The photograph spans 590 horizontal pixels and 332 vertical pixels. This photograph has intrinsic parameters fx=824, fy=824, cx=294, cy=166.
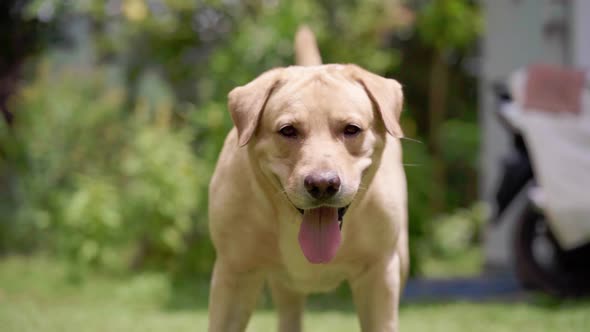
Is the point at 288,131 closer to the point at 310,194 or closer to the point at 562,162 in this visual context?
the point at 310,194

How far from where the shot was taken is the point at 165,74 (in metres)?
9.74

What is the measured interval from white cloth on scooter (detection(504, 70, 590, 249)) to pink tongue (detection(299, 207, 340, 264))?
2884mm

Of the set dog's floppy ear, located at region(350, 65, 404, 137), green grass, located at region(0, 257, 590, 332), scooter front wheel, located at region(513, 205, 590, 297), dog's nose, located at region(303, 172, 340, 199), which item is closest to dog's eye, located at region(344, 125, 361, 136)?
dog's floppy ear, located at region(350, 65, 404, 137)

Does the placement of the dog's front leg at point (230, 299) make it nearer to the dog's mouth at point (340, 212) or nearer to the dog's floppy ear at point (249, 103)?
the dog's mouth at point (340, 212)

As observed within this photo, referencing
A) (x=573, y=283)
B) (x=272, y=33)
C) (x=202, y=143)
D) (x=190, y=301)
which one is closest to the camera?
(x=573, y=283)

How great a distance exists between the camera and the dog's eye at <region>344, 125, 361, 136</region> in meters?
3.07

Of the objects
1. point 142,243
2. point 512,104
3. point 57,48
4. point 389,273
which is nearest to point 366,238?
point 389,273

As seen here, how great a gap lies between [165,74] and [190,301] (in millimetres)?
3952

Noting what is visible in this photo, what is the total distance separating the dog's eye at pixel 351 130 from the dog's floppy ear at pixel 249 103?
342 mm

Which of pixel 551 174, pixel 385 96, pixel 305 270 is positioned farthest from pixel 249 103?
pixel 551 174

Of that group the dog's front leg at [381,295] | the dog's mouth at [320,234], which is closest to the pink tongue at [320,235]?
the dog's mouth at [320,234]

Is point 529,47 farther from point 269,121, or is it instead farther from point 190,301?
point 269,121

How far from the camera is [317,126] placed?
3043 mm

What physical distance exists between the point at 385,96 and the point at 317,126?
334 millimetres
